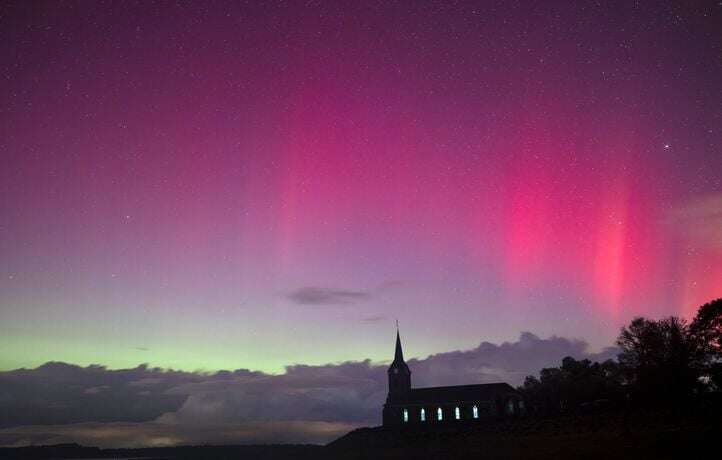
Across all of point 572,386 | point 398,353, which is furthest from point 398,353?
point 572,386

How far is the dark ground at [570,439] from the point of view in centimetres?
4291

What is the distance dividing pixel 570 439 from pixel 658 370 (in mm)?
24571

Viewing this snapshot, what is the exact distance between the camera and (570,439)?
52812 mm

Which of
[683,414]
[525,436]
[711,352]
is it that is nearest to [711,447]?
[683,414]

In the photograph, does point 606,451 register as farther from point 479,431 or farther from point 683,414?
point 479,431

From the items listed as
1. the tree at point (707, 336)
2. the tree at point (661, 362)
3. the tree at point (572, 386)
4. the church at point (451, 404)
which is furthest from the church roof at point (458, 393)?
the tree at point (707, 336)

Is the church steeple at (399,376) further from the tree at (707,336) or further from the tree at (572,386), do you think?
the tree at (707,336)

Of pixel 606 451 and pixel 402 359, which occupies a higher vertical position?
pixel 402 359

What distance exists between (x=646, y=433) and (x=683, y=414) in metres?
5.60

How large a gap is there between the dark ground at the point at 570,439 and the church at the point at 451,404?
40.4ft

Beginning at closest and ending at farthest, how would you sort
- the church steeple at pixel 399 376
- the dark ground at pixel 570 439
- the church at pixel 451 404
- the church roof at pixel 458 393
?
the dark ground at pixel 570 439, the church at pixel 451 404, the church roof at pixel 458 393, the church steeple at pixel 399 376

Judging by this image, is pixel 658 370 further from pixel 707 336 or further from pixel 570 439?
pixel 570 439

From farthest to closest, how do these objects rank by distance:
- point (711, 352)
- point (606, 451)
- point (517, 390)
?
point (517, 390)
point (711, 352)
point (606, 451)

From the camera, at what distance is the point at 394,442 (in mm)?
83125
